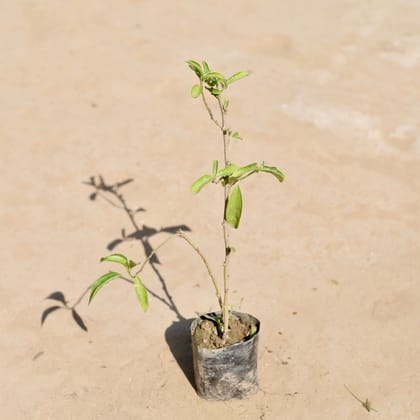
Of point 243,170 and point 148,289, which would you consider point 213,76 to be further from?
point 148,289

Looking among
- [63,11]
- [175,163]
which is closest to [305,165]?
[175,163]

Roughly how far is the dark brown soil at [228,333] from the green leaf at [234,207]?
0.74 metres

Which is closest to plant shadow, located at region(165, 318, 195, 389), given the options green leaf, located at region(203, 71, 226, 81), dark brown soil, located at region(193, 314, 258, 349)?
dark brown soil, located at region(193, 314, 258, 349)

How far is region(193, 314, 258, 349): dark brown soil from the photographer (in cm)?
328

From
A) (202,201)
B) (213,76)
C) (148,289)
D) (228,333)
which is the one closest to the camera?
(213,76)

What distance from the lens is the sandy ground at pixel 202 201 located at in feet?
11.5

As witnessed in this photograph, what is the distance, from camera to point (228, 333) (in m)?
3.34

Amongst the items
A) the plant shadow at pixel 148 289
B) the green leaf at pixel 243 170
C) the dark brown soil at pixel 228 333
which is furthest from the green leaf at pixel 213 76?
the plant shadow at pixel 148 289

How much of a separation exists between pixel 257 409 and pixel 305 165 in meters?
2.10

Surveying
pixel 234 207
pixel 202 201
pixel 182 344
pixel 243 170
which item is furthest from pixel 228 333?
pixel 202 201

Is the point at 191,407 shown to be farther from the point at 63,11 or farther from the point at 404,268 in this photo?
the point at 63,11

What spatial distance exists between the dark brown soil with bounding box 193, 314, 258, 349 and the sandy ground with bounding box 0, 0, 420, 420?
298 millimetres

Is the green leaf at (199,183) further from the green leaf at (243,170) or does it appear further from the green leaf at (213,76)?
the green leaf at (213,76)

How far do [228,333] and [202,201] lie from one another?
4.96ft
